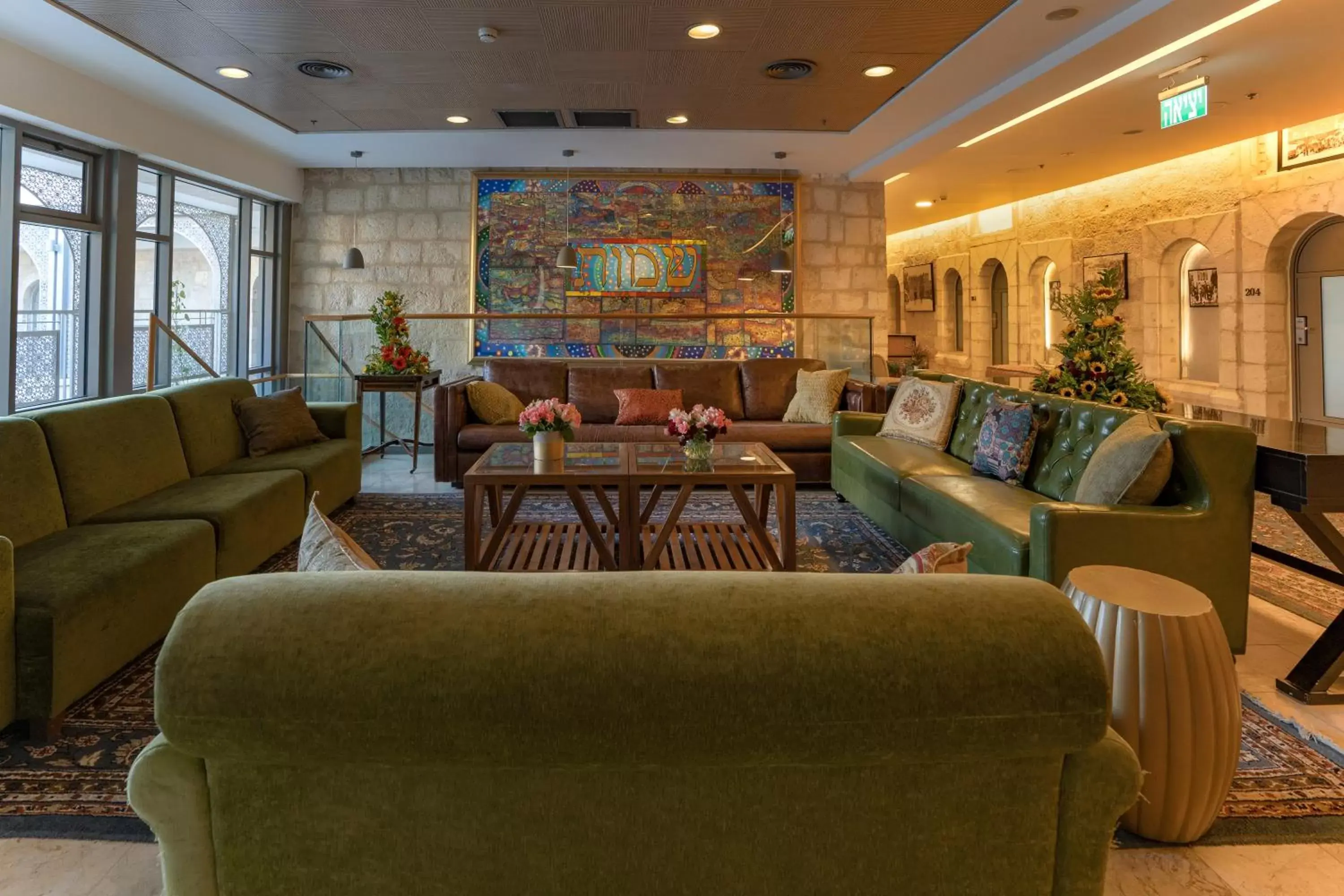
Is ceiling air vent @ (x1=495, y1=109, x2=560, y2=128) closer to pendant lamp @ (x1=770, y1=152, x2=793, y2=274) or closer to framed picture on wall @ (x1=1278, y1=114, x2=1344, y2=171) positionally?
pendant lamp @ (x1=770, y1=152, x2=793, y2=274)

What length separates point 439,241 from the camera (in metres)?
7.90

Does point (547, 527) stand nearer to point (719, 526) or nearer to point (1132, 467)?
point (719, 526)

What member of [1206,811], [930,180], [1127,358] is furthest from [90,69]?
[930,180]

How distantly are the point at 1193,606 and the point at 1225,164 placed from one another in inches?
296

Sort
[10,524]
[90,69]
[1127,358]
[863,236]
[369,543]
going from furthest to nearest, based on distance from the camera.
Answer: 1. [863,236]
2. [90,69]
3. [369,543]
4. [1127,358]
5. [10,524]

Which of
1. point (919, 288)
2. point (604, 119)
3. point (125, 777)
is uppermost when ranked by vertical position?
point (919, 288)

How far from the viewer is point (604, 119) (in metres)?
5.94

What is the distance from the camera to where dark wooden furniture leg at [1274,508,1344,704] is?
2.50 metres

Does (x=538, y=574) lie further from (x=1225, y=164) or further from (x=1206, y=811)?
(x=1225, y=164)

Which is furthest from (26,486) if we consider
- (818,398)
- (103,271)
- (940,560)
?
(818,398)

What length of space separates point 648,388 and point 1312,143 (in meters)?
5.76

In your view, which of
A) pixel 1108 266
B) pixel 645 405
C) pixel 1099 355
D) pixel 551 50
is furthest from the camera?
pixel 1108 266

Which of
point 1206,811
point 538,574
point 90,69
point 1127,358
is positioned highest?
point 90,69

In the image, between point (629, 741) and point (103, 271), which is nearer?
point (629, 741)
